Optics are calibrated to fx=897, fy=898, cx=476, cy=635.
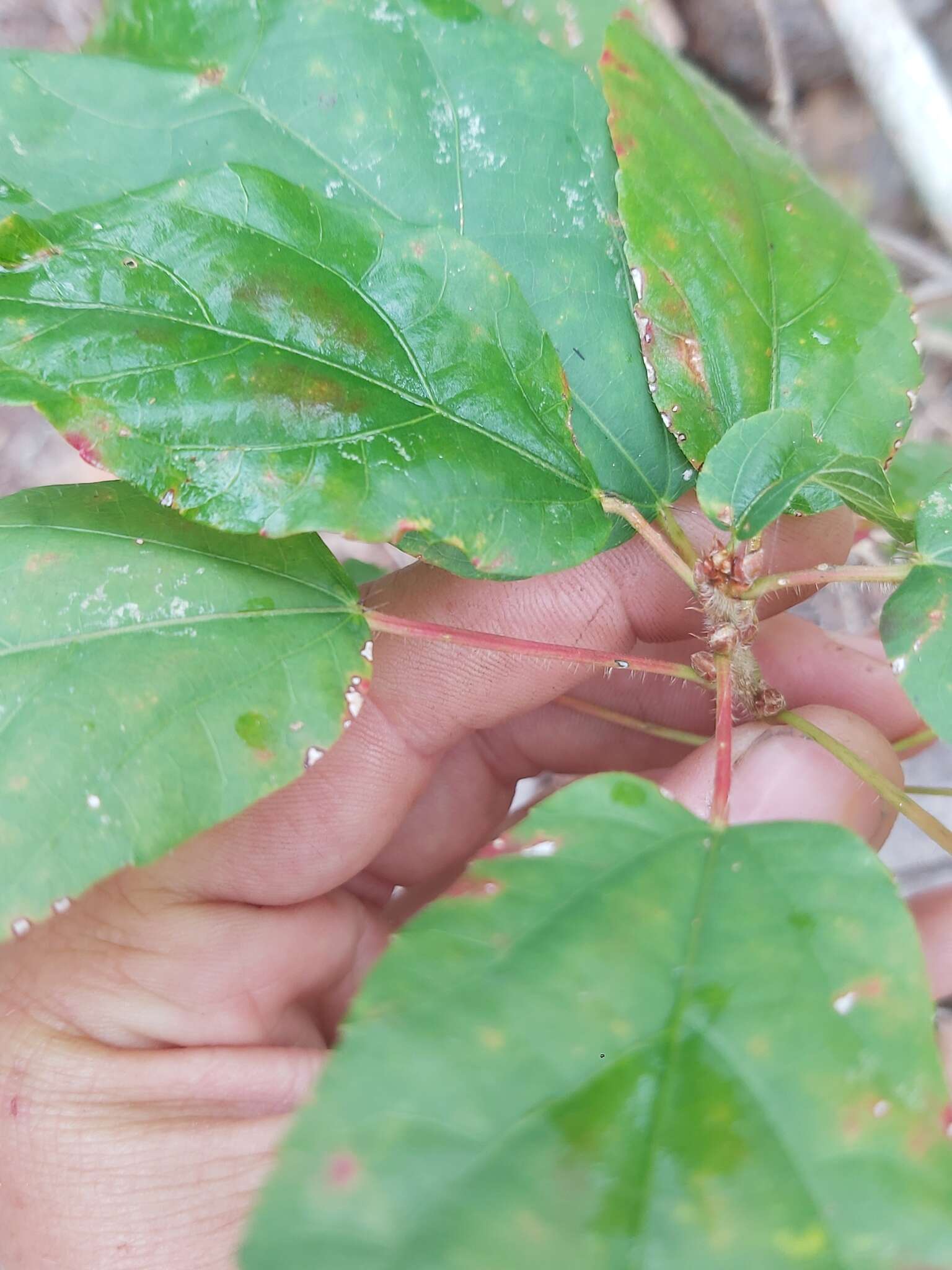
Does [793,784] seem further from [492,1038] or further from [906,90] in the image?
[906,90]

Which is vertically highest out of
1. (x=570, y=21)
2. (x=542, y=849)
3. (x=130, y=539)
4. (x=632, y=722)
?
(x=570, y=21)

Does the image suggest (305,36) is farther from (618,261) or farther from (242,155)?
(618,261)

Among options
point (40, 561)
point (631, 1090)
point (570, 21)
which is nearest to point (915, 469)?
point (570, 21)

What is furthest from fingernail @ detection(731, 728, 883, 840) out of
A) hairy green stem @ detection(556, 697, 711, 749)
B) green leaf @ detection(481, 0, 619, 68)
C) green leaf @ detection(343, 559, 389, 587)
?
green leaf @ detection(481, 0, 619, 68)

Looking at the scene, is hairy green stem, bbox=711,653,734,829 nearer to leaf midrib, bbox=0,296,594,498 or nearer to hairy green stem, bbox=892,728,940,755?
leaf midrib, bbox=0,296,594,498

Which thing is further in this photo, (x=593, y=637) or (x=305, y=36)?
(x=593, y=637)

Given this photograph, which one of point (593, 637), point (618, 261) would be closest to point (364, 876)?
point (593, 637)
